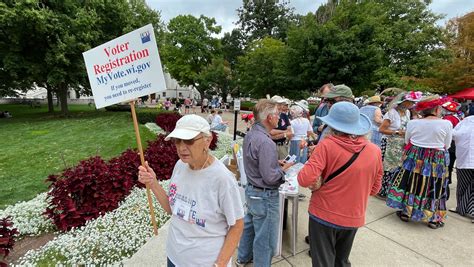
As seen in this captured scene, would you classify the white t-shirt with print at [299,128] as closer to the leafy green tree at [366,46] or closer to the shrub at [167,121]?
the shrub at [167,121]

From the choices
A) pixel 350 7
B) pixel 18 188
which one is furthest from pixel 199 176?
pixel 350 7

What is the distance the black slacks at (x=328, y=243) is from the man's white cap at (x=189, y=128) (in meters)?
1.48

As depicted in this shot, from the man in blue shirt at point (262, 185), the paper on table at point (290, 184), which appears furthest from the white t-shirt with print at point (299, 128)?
the man in blue shirt at point (262, 185)

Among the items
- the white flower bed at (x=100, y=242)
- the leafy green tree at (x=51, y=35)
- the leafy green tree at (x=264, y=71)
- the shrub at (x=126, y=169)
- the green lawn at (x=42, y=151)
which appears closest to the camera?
the white flower bed at (x=100, y=242)

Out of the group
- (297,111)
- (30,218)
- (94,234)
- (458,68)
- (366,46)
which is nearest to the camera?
(94,234)

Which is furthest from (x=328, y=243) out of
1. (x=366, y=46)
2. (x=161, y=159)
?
(x=366, y=46)

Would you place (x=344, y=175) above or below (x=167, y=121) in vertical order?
above

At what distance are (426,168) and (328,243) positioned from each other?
2564 mm

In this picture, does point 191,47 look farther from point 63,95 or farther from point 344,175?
point 344,175

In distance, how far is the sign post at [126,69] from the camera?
7.74ft

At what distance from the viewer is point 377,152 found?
82.3 inches

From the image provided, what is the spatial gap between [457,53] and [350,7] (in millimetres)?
9902

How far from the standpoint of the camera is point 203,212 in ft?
5.17

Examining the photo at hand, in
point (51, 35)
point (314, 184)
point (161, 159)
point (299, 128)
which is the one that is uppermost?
point (51, 35)
